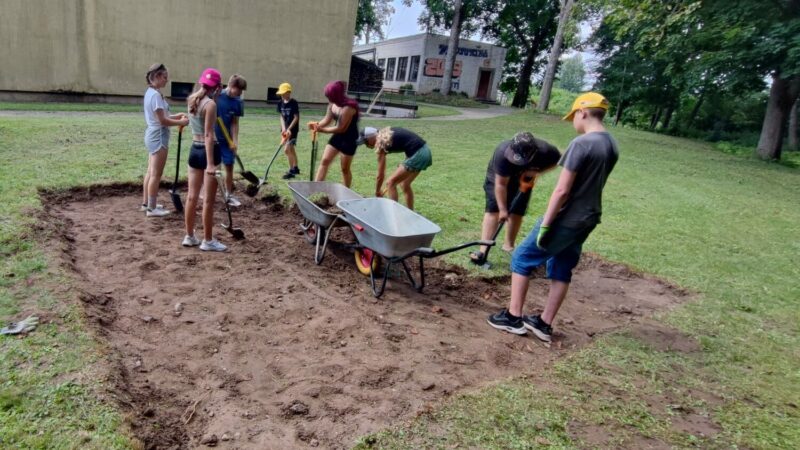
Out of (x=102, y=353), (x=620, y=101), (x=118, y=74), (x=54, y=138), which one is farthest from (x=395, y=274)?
(x=620, y=101)

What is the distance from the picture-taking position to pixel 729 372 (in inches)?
141

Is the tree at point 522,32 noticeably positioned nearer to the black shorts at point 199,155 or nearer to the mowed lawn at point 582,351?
the mowed lawn at point 582,351

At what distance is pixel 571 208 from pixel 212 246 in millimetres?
3544

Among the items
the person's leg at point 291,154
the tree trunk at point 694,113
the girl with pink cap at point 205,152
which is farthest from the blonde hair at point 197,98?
the tree trunk at point 694,113

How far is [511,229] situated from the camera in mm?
5660

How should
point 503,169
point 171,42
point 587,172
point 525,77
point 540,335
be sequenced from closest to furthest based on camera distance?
point 587,172 → point 540,335 → point 503,169 → point 171,42 → point 525,77

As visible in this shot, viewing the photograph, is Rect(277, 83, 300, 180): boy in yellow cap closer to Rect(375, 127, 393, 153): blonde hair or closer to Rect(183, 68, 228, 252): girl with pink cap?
Rect(375, 127, 393, 153): blonde hair

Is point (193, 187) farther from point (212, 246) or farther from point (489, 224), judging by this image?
point (489, 224)

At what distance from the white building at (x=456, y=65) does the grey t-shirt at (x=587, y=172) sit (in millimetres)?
33828

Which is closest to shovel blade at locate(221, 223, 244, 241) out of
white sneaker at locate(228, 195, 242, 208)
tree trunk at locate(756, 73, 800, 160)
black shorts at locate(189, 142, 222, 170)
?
black shorts at locate(189, 142, 222, 170)

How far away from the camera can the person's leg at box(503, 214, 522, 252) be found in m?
5.55

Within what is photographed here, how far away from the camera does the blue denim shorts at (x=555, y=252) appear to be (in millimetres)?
3546

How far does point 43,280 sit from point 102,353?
4.22ft

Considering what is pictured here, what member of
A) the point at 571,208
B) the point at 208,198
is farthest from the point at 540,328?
the point at 208,198
